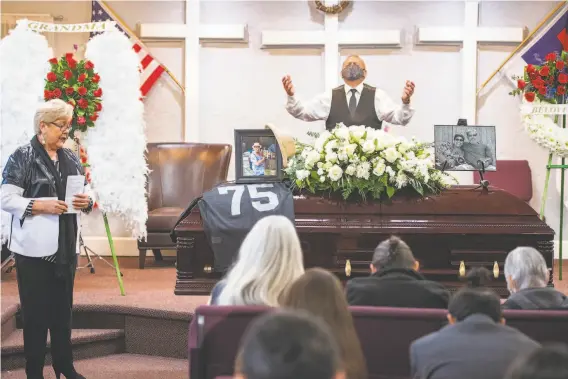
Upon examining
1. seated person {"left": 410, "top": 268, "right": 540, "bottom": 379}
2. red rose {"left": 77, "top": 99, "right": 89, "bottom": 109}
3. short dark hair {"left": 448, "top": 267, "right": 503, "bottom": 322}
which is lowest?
seated person {"left": 410, "top": 268, "right": 540, "bottom": 379}

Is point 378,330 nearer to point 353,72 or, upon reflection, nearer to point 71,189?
point 71,189

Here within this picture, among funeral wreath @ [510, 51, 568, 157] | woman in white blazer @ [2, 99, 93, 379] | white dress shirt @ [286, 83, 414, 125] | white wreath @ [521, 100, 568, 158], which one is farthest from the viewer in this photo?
white wreath @ [521, 100, 568, 158]

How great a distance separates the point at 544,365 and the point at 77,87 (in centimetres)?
384

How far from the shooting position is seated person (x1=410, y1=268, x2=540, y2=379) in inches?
85.3

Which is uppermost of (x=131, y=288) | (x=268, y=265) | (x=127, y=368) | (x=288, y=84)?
(x=288, y=84)

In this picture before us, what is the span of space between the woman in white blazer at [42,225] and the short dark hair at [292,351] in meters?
2.48

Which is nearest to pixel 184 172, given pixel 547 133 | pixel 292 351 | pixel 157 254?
pixel 157 254

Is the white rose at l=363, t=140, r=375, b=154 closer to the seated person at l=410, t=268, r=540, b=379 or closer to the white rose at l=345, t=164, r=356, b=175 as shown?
the white rose at l=345, t=164, r=356, b=175

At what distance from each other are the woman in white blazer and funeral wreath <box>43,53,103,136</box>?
104 cm

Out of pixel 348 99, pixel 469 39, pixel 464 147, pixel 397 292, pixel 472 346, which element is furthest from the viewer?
pixel 469 39

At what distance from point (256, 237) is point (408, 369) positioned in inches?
25.7

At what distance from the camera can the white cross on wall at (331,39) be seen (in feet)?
23.0

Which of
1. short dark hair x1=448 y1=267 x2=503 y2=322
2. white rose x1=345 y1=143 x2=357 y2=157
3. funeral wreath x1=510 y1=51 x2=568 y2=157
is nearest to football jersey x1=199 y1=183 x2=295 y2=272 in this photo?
white rose x1=345 y1=143 x2=357 y2=157

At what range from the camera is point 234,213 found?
173 inches
